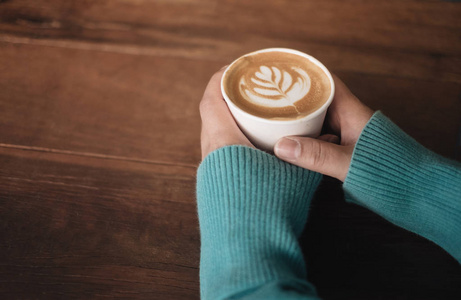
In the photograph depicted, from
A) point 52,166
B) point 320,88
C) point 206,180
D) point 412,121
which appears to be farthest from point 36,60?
point 412,121

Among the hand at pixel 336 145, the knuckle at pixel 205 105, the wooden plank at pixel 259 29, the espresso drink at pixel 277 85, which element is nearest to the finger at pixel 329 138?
the hand at pixel 336 145

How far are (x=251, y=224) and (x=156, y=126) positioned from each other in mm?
463

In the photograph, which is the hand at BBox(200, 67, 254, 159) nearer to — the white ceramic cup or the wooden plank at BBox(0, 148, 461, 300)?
the white ceramic cup

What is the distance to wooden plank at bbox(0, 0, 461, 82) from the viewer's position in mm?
1164

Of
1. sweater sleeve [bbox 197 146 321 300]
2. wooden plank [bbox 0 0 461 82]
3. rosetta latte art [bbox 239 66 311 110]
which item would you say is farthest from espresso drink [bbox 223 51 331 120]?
wooden plank [bbox 0 0 461 82]

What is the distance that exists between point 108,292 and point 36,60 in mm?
774

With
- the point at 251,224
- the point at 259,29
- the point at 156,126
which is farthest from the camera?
the point at 259,29

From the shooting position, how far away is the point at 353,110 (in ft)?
2.64

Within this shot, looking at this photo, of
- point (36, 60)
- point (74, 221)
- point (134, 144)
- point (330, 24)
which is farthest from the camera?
point (330, 24)

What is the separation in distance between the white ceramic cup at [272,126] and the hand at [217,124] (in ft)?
0.06

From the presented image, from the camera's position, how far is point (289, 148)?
2.29 feet

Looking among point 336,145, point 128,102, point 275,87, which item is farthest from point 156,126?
point 336,145

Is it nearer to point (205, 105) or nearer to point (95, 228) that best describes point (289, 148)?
point (205, 105)

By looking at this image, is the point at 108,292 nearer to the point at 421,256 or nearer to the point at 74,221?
the point at 74,221
